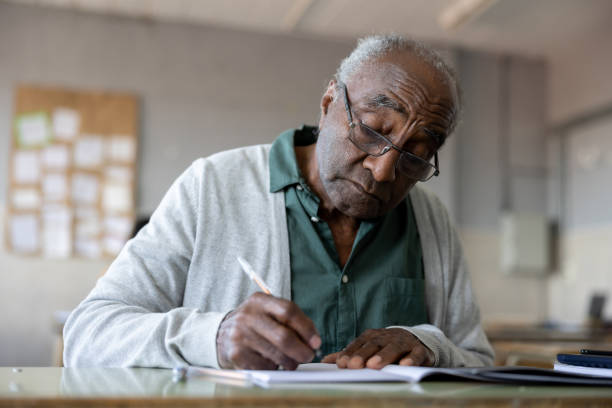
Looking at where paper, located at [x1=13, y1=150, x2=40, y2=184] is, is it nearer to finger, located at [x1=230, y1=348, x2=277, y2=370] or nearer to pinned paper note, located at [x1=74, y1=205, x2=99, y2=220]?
pinned paper note, located at [x1=74, y1=205, x2=99, y2=220]

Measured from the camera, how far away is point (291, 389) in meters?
0.76

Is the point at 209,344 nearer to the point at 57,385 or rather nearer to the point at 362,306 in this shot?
the point at 57,385

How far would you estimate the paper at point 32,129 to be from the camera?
6.02 m

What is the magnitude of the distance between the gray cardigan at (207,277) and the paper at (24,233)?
4.87 m

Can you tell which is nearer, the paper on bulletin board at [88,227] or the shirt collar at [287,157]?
the shirt collar at [287,157]

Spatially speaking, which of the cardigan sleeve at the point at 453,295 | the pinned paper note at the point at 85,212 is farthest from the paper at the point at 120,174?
the cardigan sleeve at the point at 453,295

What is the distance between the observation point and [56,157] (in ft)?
20.1

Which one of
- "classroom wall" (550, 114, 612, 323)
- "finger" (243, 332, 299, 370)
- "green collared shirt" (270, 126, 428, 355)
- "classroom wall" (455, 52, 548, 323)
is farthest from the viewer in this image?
"classroom wall" (455, 52, 548, 323)

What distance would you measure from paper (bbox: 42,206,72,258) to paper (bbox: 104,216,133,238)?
323 mm

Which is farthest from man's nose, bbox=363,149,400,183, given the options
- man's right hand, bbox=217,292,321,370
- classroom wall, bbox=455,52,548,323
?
classroom wall, bbox=455,52,548,323

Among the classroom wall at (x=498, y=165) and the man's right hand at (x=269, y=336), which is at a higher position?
the classroom wall at (x=498, y=165)

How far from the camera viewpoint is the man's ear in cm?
158

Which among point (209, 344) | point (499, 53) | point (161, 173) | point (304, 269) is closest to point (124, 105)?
point (161, 173)

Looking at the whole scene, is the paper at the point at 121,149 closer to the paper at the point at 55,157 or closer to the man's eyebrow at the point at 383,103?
the paper at the point at 55,157
